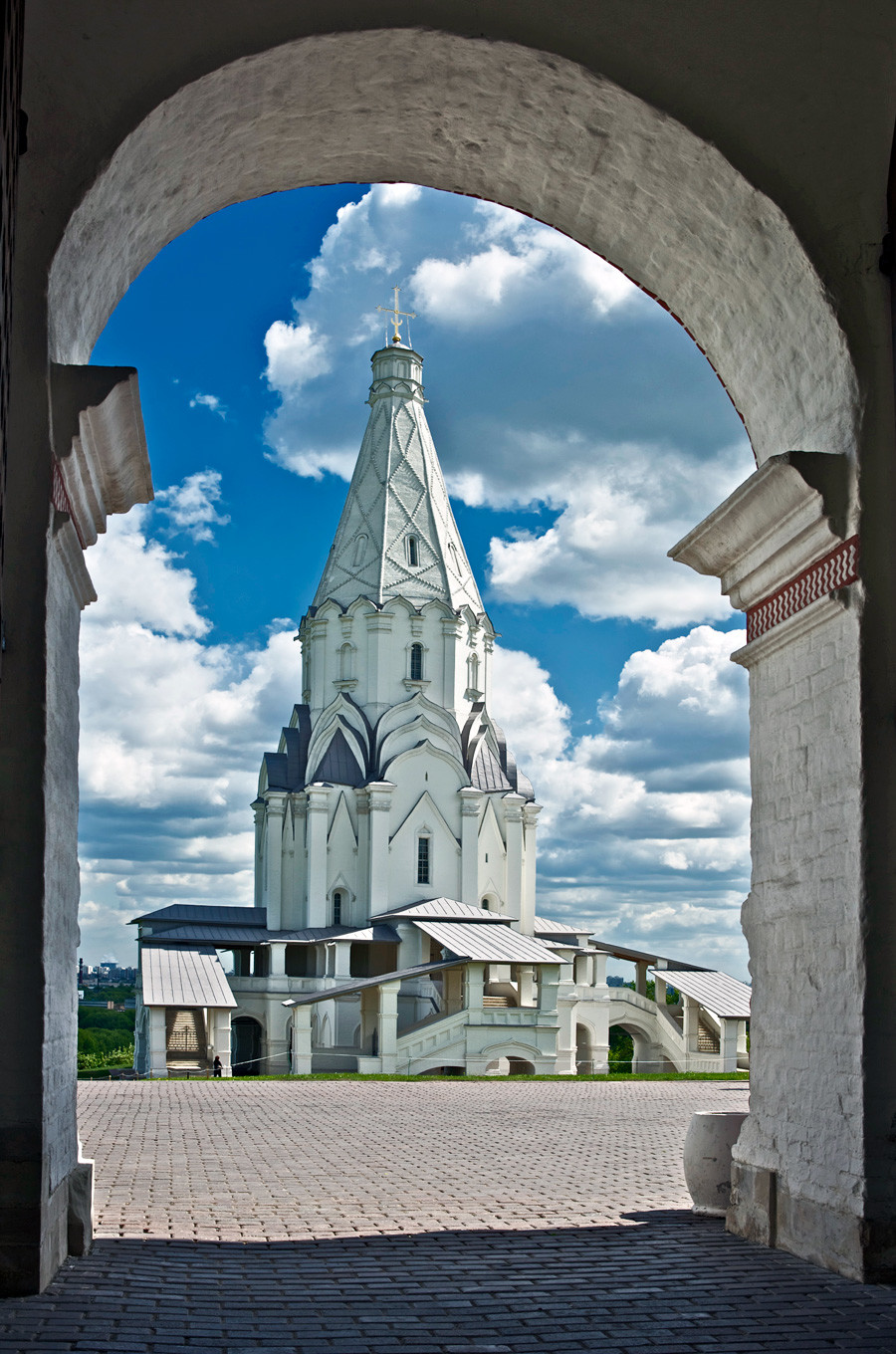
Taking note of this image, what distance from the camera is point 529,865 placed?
48719mm

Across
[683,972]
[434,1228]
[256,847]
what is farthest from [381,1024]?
[434,1228]

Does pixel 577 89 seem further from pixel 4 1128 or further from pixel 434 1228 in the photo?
pixel 434 1228

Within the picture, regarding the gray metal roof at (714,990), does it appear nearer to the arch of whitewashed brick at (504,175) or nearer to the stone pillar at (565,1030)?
the stone pillar at (565,1030)

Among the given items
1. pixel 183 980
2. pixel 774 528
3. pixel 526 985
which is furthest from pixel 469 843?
pixel 774 528

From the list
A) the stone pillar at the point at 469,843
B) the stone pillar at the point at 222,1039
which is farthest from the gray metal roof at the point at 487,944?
the stone pillar at the point at 222,1039

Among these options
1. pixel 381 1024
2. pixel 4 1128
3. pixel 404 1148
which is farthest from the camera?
pixel 381 1024

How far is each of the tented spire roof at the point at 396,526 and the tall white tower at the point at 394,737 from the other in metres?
0.05

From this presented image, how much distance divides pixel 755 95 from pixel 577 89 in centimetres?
80

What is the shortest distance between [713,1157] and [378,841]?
130 feet

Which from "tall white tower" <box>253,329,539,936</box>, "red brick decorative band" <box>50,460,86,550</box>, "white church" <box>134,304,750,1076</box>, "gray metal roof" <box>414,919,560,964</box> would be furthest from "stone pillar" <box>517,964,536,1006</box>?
"red brick decorative band" <box>50,460,86,550</box>

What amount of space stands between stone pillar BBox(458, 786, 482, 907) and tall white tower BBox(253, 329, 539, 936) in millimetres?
50

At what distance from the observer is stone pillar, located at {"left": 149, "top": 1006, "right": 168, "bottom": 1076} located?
28.2m

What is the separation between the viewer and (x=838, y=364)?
5965mm

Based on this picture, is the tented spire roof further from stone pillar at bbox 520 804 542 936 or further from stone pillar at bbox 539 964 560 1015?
stone pillar at bbox 539 964 560 1015
